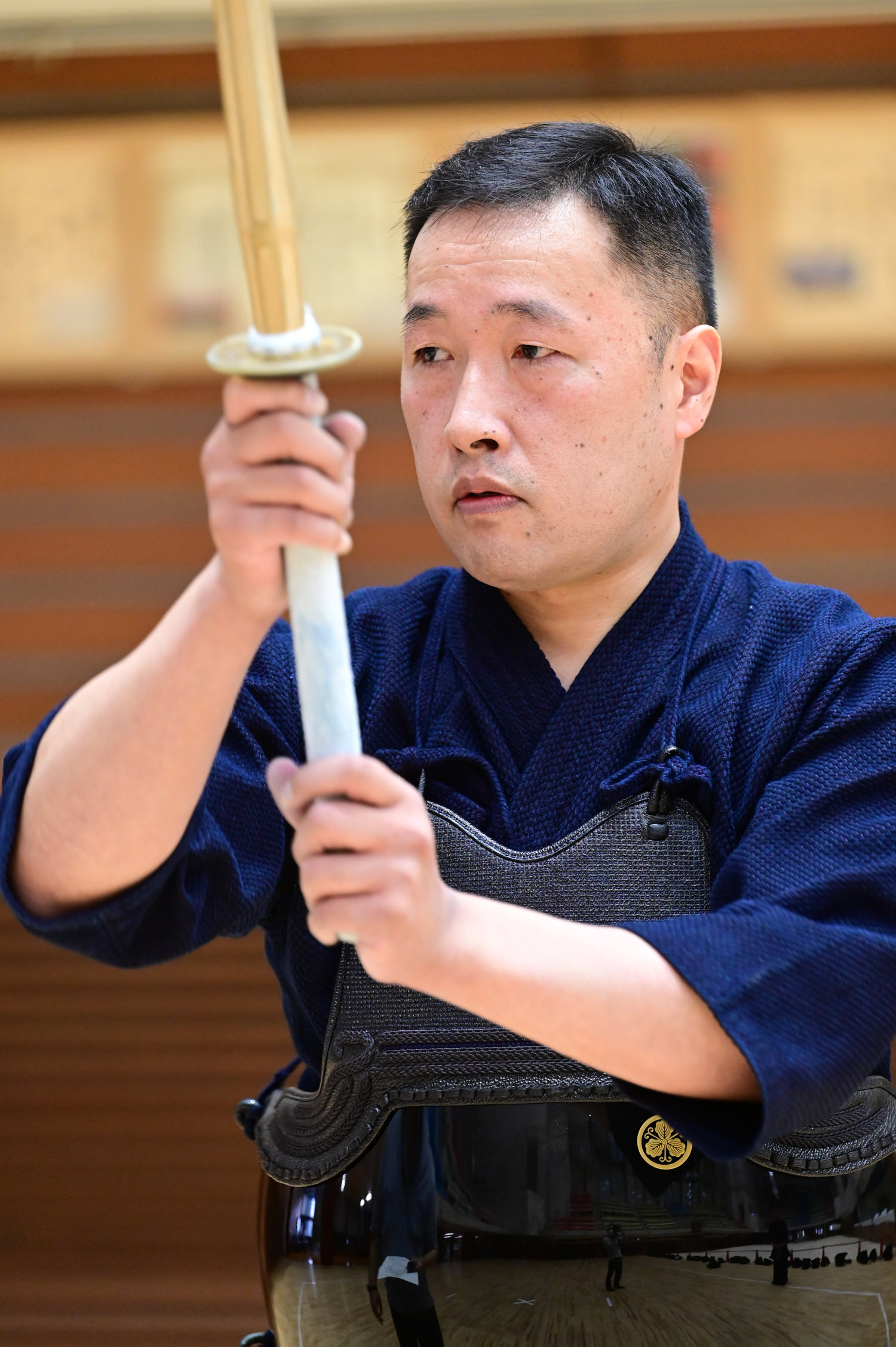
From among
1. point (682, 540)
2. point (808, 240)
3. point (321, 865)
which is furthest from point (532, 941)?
point (808, 240)

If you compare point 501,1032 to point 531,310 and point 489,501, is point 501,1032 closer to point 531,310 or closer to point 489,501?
point 489,501

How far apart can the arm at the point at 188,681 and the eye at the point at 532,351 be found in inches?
16.3

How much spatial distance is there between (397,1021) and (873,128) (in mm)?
2102

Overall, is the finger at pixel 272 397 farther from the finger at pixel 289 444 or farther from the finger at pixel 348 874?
the finger at pixel 348 874

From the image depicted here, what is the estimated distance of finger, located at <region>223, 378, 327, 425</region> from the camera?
77 centimetres

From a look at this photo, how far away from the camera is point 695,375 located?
1402 mm

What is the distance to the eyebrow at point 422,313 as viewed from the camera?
126 centimetres

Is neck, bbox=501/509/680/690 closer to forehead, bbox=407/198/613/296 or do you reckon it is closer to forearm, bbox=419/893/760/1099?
forehead, bbox=407/198/613/296

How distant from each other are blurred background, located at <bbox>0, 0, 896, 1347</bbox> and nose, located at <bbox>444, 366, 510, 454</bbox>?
155 centimetres

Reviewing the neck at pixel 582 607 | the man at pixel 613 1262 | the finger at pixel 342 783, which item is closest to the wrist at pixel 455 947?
the finger at pixel 342 783

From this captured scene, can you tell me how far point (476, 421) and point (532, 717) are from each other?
0.31 m

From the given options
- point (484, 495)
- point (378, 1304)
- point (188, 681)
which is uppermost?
point (484, 495)

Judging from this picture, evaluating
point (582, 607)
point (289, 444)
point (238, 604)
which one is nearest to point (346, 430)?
point (289, 444)

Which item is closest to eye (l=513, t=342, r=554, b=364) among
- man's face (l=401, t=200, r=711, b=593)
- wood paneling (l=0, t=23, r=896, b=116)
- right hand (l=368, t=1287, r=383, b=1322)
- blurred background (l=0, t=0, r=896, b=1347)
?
man's face (l=401, t=200, r=711, b=593)
